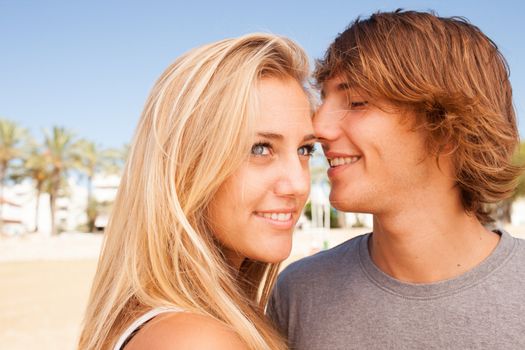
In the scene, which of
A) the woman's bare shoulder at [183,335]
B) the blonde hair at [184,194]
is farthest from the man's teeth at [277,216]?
the woman's bare shoulder at [183,335]

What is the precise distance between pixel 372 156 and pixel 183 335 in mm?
1630

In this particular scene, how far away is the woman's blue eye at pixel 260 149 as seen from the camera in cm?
286

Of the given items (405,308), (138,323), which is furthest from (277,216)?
(138,323)

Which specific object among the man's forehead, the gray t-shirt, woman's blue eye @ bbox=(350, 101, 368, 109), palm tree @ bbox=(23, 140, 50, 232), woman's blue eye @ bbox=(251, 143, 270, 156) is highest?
the man's forehead

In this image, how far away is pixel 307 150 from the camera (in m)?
3.44

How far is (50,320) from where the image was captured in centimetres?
1279

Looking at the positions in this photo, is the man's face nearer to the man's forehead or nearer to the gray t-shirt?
the man's forehead

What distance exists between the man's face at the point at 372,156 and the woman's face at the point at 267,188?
381mm

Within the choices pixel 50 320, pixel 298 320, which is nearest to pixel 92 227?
pixel 50 320

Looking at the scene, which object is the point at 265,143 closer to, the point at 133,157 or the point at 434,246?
the point at 133,157

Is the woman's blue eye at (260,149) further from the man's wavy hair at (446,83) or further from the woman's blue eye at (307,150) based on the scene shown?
the man's wavy hair at (446,83)

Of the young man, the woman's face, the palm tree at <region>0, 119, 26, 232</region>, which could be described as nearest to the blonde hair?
the woman's face

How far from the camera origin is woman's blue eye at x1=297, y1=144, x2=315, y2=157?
11.1ft

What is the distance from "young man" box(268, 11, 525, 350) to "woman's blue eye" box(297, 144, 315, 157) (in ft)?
0.26
